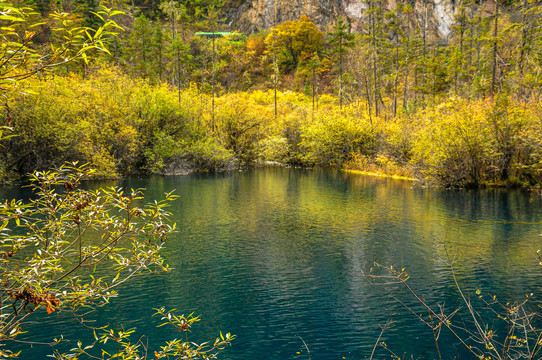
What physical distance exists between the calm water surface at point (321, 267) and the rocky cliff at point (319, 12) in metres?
76.6

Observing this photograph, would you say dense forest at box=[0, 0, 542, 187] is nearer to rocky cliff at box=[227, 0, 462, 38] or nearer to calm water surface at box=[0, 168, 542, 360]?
calm water surface at box=[0, 168, 542, 360]

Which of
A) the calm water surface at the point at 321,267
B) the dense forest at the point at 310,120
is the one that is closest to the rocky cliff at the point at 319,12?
the dense forest at the point at 310,120

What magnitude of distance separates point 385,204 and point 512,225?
775 cm

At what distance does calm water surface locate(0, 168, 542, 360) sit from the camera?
10.6m

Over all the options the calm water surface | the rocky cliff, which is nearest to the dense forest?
the calm water surface

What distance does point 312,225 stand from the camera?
2233cm

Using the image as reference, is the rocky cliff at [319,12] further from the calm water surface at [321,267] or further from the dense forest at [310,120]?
the calm water surface at [321,267]

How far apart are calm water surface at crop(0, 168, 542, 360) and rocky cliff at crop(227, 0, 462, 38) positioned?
251 feet

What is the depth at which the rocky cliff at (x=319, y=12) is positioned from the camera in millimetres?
95000

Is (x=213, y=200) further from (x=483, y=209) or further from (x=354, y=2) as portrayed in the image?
(x=354, y=2)

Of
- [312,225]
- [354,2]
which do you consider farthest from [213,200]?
[354,2]

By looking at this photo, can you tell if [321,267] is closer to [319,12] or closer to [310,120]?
[310,120]

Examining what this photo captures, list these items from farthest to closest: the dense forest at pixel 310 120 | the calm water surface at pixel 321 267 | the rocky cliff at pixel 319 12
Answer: the rocky cliff at pixel 319 12 < the dense forest at pixel 310 120 < the calm water surface at pixel 321 267

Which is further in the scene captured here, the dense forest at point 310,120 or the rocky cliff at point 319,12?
the rocky cliff at point 319,12
